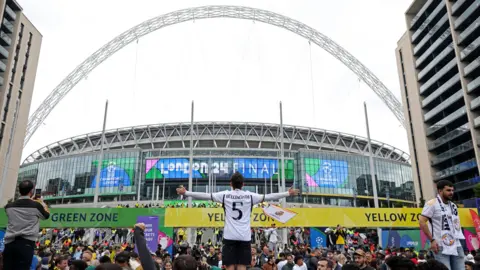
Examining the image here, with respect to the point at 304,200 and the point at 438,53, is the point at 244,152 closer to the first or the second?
the point at 304,200

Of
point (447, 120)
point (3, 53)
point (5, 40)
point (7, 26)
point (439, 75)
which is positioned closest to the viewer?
point (447, 120)

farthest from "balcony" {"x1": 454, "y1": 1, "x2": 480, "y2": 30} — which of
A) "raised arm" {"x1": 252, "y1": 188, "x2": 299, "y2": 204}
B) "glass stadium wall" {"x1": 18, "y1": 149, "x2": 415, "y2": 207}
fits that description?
"raised arm" {"x1": 252, "y1": 188, "x2": 299, "y2": 204}

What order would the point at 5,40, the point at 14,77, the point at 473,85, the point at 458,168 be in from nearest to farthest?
1. the point at 473,85
2. the point at 458,168
3. the point at 5,40
4. the point at 14,77

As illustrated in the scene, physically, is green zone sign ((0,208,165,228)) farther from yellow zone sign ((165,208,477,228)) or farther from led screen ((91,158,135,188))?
led screen ((91,158,135,188))

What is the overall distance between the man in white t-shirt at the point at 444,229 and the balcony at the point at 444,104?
63123 mm

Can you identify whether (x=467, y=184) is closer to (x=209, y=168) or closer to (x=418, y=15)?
(x=418, y=15)

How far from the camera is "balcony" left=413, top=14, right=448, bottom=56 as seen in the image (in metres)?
65.9

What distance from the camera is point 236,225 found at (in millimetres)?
6543

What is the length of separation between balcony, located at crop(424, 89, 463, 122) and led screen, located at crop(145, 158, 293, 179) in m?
34.5

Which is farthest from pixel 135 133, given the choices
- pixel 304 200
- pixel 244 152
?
pixel 304 200

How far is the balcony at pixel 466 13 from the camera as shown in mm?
57031

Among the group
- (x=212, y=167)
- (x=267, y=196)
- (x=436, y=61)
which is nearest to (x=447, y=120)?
(x=436, y=61)

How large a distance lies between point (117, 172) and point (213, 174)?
77.7ft

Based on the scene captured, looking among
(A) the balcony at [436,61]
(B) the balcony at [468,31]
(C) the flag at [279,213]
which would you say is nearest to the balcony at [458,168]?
(A) the balcony at [436,61]
